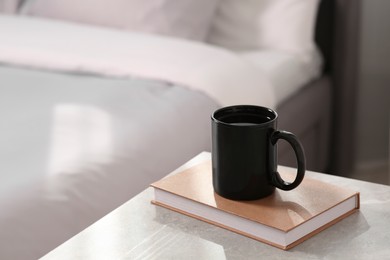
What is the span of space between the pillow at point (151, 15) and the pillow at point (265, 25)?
0.08 meters

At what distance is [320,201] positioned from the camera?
1.05 metres

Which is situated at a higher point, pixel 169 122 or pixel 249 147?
pixel 249 147

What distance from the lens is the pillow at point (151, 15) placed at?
2.33 m

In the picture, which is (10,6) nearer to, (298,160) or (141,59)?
(141,59)

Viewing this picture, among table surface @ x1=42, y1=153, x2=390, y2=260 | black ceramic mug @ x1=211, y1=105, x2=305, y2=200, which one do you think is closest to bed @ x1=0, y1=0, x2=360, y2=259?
table surface @ x1=42, y1=153, x2=390, y2=260

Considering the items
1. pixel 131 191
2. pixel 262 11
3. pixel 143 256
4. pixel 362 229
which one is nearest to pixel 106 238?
pixel 143 256

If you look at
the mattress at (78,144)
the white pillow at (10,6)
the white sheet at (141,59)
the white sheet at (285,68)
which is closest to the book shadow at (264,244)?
the mattress at (78,144)

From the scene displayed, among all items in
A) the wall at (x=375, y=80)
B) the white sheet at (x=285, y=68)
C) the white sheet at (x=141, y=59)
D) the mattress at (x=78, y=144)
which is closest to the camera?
the mattress at (x=78, y=144)

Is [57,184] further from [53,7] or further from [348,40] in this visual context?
[348,40]

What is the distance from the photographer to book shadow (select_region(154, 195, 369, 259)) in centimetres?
98

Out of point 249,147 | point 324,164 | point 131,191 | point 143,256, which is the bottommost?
point 324,164

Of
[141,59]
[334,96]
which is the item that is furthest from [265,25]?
[141,59]

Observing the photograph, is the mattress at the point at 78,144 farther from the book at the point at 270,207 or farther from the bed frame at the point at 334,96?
the bed frame at the point at 334,96

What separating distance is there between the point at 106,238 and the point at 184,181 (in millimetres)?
157
